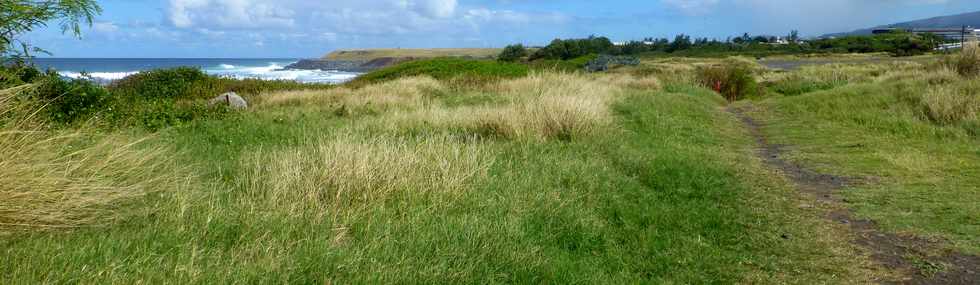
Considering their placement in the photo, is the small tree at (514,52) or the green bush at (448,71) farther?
the small tree at (514,52)

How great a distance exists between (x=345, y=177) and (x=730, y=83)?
2467 centimetres

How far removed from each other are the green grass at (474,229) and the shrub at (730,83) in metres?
19.2

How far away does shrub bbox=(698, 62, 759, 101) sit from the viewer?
1059 inches

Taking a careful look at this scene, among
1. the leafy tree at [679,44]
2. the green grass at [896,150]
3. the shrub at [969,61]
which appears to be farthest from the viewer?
the leafy tree at [679,44]

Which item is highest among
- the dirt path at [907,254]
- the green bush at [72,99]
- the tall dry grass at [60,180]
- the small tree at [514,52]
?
the small tree at [514,52]

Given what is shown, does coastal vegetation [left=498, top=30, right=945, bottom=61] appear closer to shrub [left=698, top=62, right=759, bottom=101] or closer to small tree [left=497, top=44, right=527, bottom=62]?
small tree [left=497, top=44, right=527, bottom=62]

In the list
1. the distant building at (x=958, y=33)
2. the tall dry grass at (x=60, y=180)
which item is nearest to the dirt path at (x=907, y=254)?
the tall dry grass at (x=60, y=180)

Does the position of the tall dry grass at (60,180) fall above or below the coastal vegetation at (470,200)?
above

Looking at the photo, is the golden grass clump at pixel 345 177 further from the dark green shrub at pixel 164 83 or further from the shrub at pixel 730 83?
the shrub at pixel 730 83

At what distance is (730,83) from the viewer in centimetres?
2759

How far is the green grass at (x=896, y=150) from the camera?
6.26 meters

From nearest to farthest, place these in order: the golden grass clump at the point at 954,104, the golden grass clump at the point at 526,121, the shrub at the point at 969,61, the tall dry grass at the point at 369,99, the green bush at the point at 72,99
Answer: the green bush at the point at 72,99 < the golden grass clump at the point at 526,121 < the golden grass clump at the point at 954,104 < the tall dry grass at the point at 369,99 < the shrub at the point at 969,61

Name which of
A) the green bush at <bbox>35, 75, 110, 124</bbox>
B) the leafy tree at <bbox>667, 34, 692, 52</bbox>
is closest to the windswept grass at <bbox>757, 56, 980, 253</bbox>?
the green bush at <bbox>35, 75, 110, 124</bbox>

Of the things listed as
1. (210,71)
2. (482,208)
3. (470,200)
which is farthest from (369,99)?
(210,71)
